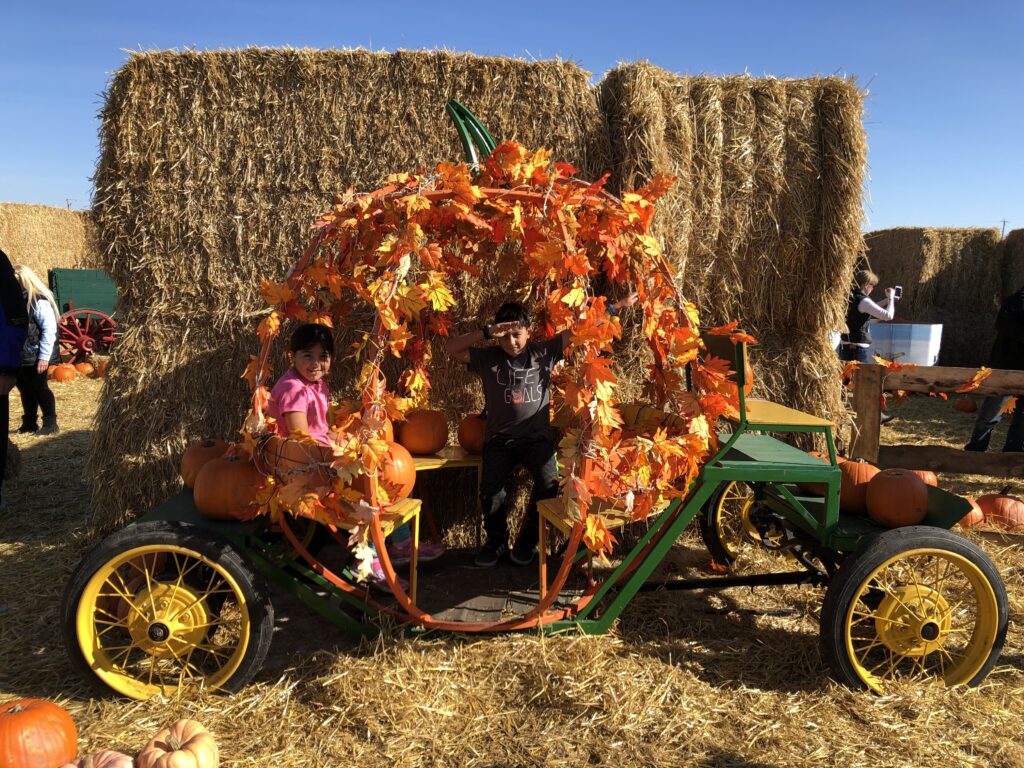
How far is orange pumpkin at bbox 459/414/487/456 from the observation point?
431 cm

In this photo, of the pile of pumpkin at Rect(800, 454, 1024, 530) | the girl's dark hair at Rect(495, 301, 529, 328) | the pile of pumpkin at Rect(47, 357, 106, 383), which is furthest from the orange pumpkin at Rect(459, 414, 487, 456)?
the pile of pumpkin at Rect(47, 357, 106, 383)

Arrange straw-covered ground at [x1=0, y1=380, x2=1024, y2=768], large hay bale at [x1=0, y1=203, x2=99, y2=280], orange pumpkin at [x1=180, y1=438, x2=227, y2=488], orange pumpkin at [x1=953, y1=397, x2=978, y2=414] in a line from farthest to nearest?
large hay bale at [x1=0, y1=203, x2=99, y2=280]
orange pumpkin at [x1=953, y1=397, x2=978, y2=414]
orange pumpkin at [x1=180, y1=438, x2=227, y2=488]
straw-covered ground at [x1=0, y1=380, x2=1024, y2=768]

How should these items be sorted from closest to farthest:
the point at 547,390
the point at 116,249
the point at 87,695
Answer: the point at 87,695 → the point at 547,390 → the point at 116,249

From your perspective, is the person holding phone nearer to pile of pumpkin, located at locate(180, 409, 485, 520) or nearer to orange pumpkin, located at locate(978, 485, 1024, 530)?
orange pumpkin, located at locate(978, 485, 1024, 530)

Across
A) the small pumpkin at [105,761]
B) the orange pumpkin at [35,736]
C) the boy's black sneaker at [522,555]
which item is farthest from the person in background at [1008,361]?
the orange pumpkin at [35,736]

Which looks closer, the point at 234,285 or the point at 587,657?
the point at 587,657

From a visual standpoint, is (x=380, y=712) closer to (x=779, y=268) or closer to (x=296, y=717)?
(x=296, y=717)

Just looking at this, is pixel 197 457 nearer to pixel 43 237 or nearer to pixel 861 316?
pixel 861 316

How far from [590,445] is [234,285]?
122 inches

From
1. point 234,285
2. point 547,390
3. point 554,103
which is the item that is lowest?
point 547,390

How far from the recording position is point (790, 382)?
17.1 ft

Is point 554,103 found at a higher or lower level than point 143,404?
higher

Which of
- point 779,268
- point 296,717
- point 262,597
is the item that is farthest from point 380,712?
point 779,268

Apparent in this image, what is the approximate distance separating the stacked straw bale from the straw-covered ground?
41.3 ft
